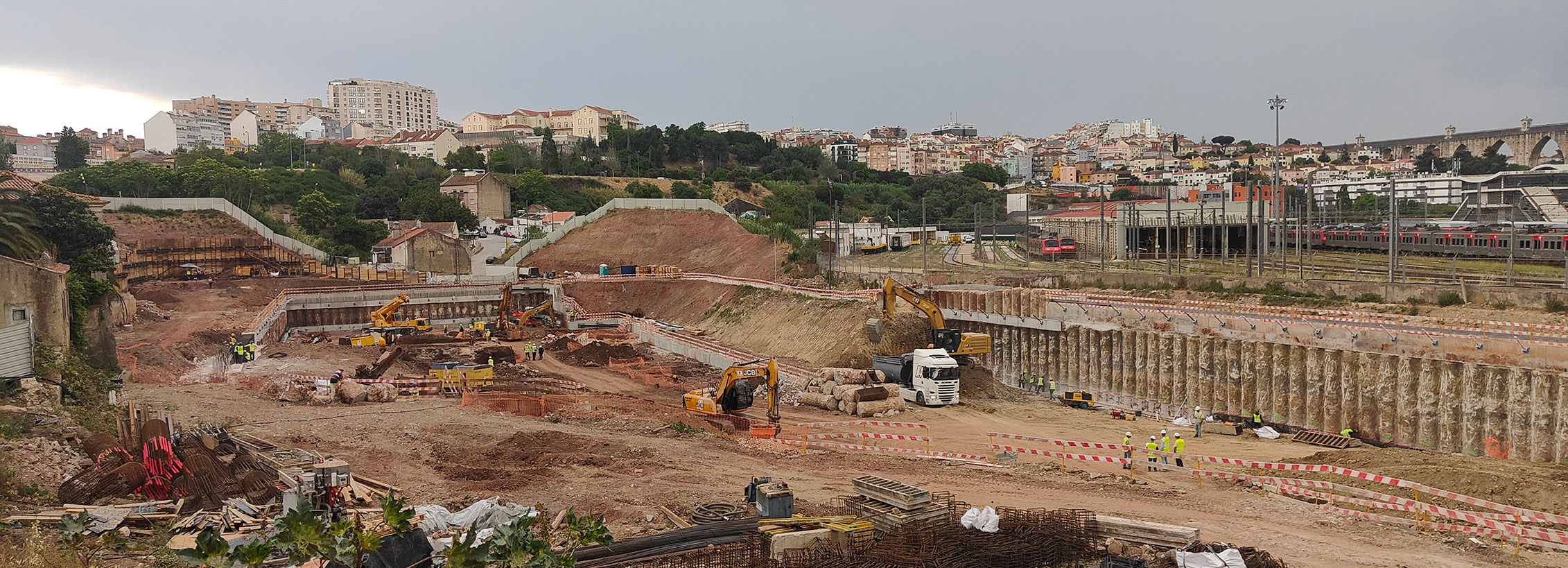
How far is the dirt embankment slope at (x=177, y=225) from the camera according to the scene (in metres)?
64.9

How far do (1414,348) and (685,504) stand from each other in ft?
59.9

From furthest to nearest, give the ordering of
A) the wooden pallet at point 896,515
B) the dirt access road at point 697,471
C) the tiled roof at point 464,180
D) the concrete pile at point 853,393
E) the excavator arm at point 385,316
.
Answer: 1. the tiled roof at point 464,180
2. the excavator arm at point 385,316
3. the concrete pile at point 853,393
4. the dirt access road at point 697,471
5. the wooden pallet at point 896,515

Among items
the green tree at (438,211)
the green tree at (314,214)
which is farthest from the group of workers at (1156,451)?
the green tree at (438,211)

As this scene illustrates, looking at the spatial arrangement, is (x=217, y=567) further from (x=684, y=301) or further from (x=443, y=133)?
(x=443, y=133)

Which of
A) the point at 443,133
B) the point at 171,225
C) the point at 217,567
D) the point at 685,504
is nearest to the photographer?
the point at 217,567

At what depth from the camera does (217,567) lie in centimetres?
1115

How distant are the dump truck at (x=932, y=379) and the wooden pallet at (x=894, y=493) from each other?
43.8 feet

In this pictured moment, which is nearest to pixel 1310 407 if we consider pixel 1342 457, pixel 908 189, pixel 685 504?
pixel 1342 457

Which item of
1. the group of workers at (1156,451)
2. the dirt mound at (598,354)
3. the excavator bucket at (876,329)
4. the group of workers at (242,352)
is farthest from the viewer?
the dirt mound at (598,354)

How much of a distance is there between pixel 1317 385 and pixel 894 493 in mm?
15705

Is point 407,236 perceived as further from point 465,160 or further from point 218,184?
point 465,160

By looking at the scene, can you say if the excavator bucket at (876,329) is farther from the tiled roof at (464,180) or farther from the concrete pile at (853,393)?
the tiled roof at (464,180)

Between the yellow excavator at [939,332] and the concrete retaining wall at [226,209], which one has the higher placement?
the concrete retaining wall at [226,209]

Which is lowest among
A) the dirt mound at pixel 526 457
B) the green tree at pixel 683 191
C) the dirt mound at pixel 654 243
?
the dirt mound at pixel 526 457
